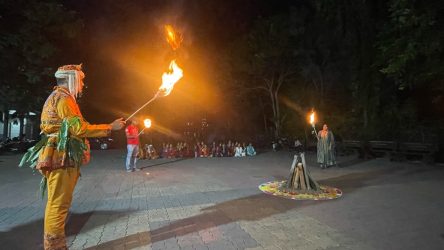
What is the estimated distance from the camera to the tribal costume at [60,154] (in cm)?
497

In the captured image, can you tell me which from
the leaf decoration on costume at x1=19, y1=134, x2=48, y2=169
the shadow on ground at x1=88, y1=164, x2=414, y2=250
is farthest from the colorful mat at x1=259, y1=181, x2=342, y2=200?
the leaf decoration on costume at x1=19, y1=134, x2=48, y2=169

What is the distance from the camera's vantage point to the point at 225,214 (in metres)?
7.71

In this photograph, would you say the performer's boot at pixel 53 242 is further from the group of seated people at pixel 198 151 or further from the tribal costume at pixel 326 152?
the group of seated people at pixel 198 151

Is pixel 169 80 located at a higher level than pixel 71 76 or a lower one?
higher

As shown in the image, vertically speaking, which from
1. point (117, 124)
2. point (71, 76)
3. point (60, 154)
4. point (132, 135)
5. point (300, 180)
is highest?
point (71, 76)

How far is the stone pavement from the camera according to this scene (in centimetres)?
604

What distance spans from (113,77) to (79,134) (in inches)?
894

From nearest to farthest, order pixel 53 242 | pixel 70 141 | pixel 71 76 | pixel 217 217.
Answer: pixel 53 242 → pixel 70 141 → pixel 71 76 → pixel 217 217

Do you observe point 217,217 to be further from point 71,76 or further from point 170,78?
point 71,76

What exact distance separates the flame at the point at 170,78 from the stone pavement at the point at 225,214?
2.48 metres

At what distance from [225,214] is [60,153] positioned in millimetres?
3827

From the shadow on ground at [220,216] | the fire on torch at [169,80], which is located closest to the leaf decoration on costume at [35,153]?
the fire on torch at [169,80]

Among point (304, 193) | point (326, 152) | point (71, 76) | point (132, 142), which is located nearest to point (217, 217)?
point (304, 193)

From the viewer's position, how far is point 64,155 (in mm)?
5016
